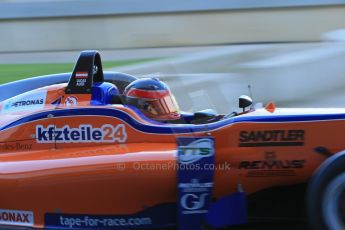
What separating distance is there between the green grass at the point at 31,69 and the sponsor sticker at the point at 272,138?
9.16m

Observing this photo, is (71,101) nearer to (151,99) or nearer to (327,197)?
(151,99)

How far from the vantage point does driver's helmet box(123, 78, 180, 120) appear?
13.7 feet

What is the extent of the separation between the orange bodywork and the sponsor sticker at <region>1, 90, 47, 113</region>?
0.61 m

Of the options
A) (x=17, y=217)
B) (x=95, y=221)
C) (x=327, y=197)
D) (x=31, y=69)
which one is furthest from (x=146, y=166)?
(x=31, y=69)

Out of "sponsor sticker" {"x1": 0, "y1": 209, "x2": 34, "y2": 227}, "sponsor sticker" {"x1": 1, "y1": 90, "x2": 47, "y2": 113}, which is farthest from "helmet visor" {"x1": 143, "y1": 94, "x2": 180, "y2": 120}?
"sponsor sticker" {"x1": 0, "y1": 209, "x2": 34, "y2": 227}

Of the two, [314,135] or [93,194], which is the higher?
[314,135]

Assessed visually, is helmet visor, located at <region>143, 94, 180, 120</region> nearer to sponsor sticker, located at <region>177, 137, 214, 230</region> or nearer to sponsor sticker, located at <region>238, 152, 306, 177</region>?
sponsor sticker, located at <region>177, 137, 214, 230</region>

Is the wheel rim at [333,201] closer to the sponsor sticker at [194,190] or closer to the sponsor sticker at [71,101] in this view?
the sponsor sticker at [194,190]

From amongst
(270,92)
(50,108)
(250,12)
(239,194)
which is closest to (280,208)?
(239,194)

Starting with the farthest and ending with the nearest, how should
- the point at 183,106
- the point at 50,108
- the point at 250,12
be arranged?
the point at 250,12 < the point at 183,106 < the point at 50,108

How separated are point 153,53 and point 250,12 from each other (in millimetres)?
4812

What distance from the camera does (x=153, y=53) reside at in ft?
57.9

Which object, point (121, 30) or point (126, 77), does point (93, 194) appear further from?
point (121, 30)

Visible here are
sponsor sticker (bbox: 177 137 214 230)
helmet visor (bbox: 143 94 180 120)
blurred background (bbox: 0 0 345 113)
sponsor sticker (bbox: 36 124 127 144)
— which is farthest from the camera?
blurred background (bbox: 0 0 345 113)
